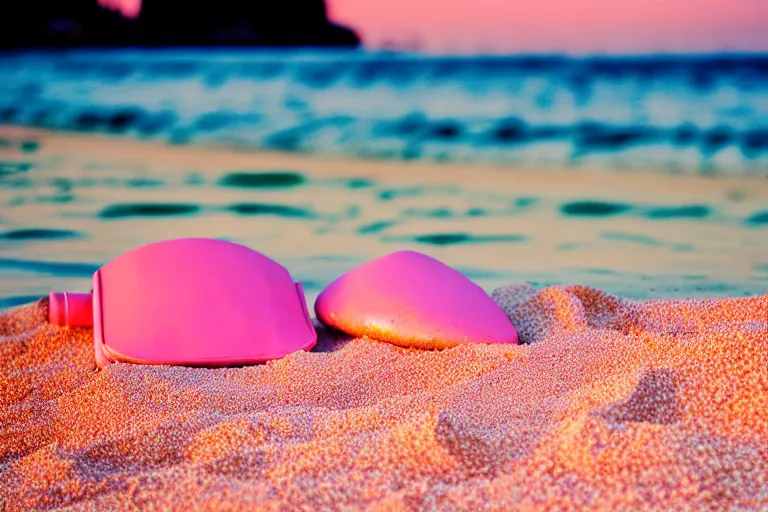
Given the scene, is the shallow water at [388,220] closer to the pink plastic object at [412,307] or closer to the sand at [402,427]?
the pink plastic object at [412,307]

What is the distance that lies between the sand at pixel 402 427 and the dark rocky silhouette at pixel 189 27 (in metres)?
12.0

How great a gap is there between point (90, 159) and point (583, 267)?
178 inches

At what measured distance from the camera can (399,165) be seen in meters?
6.84

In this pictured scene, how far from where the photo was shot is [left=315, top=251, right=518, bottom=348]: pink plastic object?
2.19m

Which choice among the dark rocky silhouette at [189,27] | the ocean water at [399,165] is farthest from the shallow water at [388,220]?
the dark rocky silhouette at [189,27]

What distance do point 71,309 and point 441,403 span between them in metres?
1.06

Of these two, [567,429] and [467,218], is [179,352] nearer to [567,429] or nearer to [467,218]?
[567,429]

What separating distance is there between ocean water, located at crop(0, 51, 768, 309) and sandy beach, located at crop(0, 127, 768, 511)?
0.16ft

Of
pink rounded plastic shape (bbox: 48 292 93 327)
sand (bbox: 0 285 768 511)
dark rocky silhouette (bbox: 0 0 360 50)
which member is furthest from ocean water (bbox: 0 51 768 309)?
sand (bbox: 0 285 768 511)

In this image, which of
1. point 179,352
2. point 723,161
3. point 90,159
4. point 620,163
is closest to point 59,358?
point 179,352

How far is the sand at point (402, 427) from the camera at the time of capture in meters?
1.24

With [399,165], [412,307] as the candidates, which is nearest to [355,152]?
[399,165]

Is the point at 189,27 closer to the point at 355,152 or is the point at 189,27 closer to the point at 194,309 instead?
the point at 355,152

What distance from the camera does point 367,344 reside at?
2.19 m
